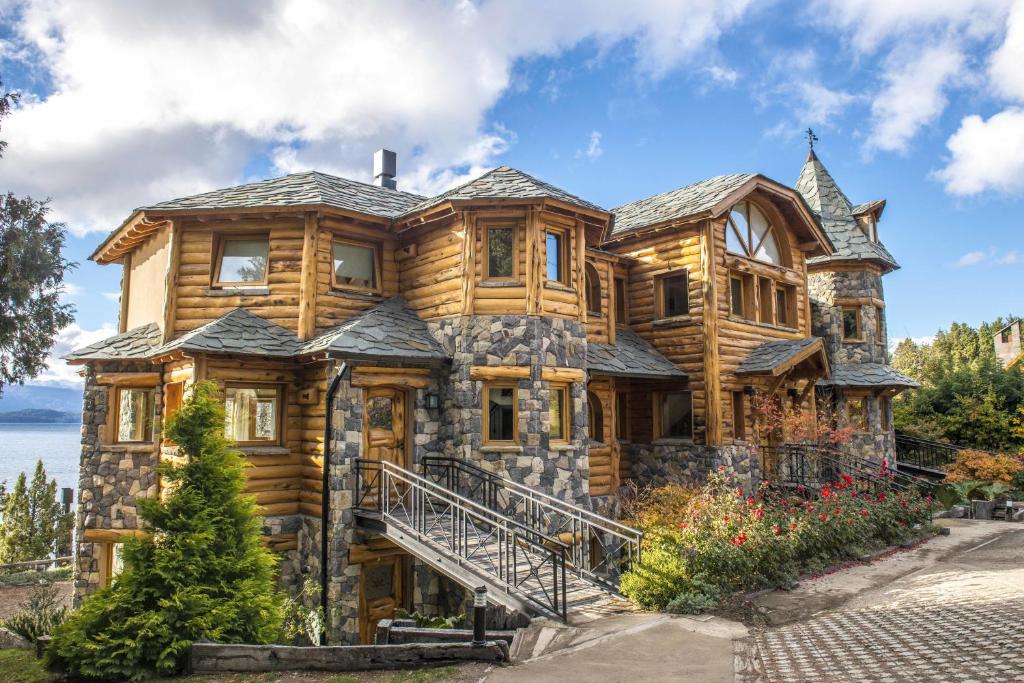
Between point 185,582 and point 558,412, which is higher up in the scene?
point 558,412

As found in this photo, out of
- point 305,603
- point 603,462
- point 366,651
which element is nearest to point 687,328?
point 603,462

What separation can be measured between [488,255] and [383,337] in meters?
2.83

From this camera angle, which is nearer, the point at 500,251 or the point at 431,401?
the point at 431,401

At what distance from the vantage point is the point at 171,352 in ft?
42.2

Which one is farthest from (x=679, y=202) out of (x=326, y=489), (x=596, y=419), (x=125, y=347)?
(x=125, y=347)

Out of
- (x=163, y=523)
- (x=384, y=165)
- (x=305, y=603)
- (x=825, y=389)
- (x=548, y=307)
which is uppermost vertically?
(x=384, y=165)

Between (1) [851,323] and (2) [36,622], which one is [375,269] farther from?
(1) [851,323]

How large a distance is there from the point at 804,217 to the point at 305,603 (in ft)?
56.5

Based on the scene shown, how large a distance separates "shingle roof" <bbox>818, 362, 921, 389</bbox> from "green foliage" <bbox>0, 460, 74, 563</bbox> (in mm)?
26580

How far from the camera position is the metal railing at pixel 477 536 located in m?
9.38

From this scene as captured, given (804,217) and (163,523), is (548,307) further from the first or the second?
(804,217)

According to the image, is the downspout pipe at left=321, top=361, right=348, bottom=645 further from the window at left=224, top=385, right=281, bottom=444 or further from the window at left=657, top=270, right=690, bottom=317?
the window at left=657, top=270, right=690, bottom=317

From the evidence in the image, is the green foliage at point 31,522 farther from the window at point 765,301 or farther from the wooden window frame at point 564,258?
the window at point 765,301

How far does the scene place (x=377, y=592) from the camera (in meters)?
13.4
